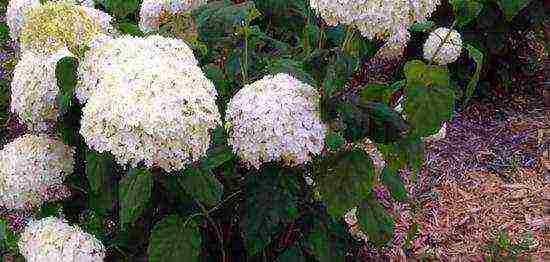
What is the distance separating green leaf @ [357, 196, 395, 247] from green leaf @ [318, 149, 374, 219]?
10.6 inches

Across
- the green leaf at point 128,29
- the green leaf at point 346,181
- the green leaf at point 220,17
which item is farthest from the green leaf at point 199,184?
the green leaf at point 128,29

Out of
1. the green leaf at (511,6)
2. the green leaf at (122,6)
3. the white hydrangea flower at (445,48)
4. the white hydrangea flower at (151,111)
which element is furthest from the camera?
the green leaf at (511,6)

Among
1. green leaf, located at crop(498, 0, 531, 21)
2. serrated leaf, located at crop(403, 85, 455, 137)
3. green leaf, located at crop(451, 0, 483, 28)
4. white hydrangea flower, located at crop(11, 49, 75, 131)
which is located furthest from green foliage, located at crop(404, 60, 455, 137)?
green leaf, located at crop(498, 0, 531, 21)

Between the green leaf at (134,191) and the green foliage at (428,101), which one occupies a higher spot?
A: the green foliage at (428,101)

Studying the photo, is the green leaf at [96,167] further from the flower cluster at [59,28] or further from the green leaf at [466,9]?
the green leaf at [466,9]

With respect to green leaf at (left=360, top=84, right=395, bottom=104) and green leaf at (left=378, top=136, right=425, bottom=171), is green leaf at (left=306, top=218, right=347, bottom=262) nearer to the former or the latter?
green leaf at (left=378, top=136, right=425, bottom=171)

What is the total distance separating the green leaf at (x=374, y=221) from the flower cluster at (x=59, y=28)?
872 mm

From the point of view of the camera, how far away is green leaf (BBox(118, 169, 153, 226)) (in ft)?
5.83

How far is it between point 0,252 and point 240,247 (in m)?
0.86

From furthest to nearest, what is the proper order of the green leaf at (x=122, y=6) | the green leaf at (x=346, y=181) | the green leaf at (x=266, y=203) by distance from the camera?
1. the green leaf at (x=122, y=6)
2. the green leaf at (x=266, y=203)
3. the green leaf at (x=346, y=181)

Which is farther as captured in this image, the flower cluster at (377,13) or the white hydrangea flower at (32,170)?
the white hydrangea flower at (32,170)

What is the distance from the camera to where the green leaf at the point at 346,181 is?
6.16 ft

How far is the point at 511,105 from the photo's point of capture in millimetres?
3988

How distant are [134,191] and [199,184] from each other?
0.15 m
